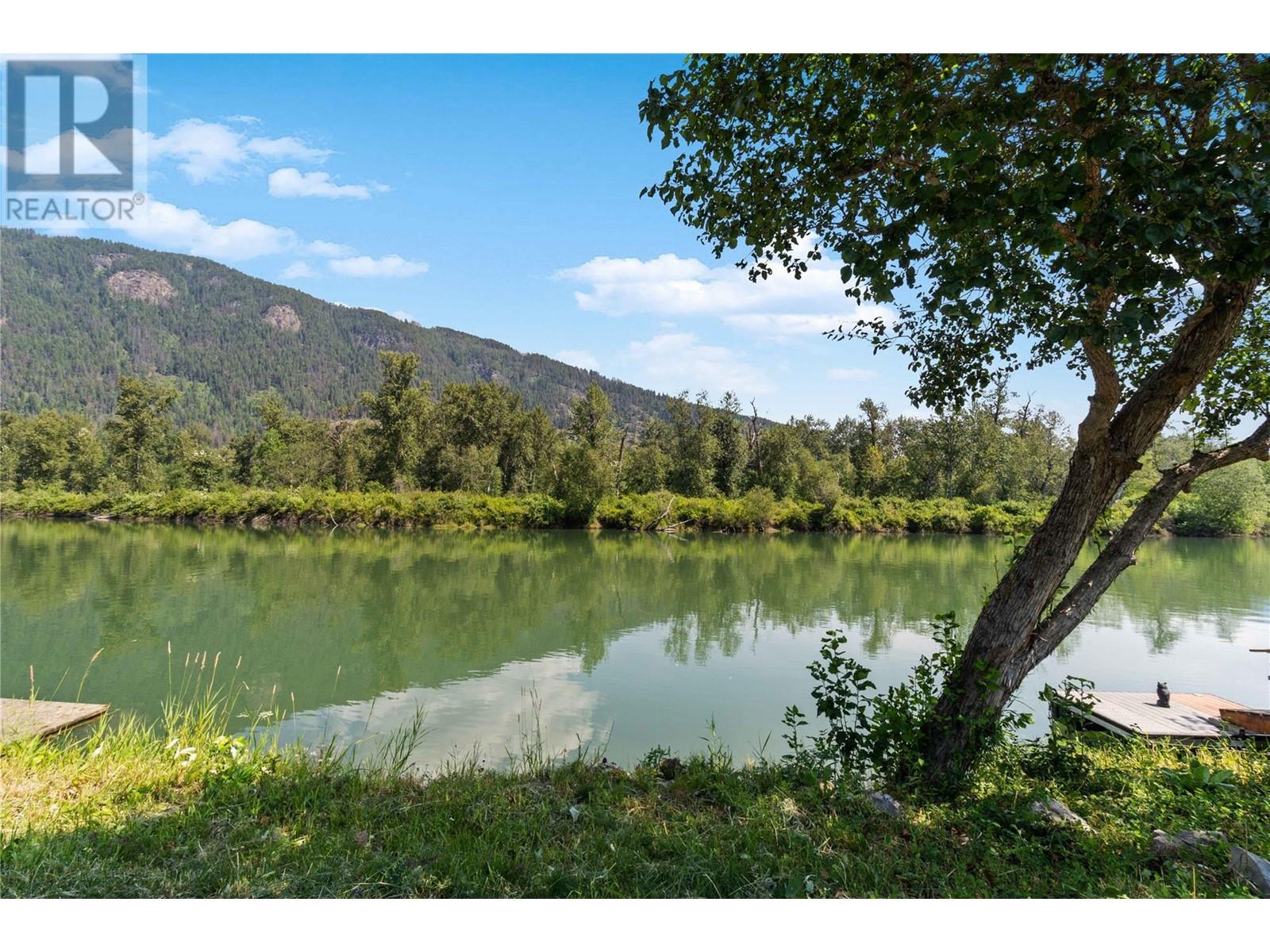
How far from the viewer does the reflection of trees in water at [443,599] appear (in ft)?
30.2

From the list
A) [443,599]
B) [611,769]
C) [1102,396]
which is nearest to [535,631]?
[443,599]

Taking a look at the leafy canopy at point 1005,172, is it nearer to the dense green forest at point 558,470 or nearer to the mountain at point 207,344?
the dense green forest at point 558,470

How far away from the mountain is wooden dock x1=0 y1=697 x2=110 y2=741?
84.6m

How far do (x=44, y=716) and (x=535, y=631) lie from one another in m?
6.52

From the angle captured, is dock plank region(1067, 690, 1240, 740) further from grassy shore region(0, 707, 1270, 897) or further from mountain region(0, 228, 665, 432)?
mountain region(0, 228, 665, 432)

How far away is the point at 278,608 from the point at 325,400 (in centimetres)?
10984

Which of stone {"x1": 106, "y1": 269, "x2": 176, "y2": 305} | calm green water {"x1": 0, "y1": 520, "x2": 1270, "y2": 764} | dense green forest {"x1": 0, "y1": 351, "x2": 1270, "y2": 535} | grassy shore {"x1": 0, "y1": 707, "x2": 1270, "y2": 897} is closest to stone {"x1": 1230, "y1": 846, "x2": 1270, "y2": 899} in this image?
grassy shore {"x1": 0, "y1": 707, "x2": 1270, "y2": 897}

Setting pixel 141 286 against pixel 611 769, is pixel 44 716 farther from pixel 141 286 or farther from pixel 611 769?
pixel 141 286

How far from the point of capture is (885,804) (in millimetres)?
3201

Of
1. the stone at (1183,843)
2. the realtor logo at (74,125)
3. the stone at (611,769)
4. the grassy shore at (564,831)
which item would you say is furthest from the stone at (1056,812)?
the realtor logo at (74,125)

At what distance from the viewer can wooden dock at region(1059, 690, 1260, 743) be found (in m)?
5.47

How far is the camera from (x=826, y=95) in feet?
10.7

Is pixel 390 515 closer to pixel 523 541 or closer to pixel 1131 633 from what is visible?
pixel 523 541
